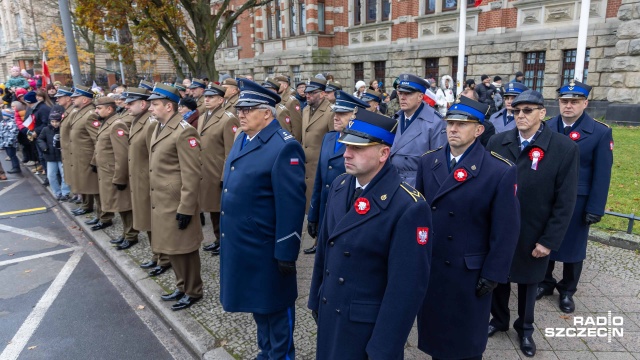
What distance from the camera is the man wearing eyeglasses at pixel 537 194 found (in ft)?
11.6

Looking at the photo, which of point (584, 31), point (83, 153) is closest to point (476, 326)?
point (83, 153)

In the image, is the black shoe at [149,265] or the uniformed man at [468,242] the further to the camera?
the black shoe at [149,265]

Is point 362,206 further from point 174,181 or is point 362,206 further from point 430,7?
point 430,7

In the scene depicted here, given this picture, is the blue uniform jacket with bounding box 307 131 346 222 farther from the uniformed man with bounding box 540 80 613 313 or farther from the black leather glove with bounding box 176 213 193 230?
the uniformed man with bounding box 540 80 613 313

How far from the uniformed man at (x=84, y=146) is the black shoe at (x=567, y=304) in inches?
277

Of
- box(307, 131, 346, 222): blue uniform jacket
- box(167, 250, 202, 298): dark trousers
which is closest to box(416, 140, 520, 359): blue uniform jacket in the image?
box(307, 131, 346, 222): blue uniform jacket

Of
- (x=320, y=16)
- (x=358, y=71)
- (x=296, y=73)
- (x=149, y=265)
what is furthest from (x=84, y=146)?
(x=320, y=16)

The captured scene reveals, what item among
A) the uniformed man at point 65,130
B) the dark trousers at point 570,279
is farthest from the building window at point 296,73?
the dark trousers at point 570,279

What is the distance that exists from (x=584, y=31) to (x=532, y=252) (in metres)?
8.25

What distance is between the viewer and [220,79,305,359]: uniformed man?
328cm

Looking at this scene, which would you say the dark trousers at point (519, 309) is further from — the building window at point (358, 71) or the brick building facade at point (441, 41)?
the building window at point (358, 71)

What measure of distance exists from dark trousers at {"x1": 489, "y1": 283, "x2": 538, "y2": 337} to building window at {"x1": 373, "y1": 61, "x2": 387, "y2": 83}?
20.1 m

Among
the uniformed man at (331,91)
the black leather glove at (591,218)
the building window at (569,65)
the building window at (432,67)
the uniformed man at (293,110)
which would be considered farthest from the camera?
the building window at (432,67)

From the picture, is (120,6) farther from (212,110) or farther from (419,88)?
(419,88)
